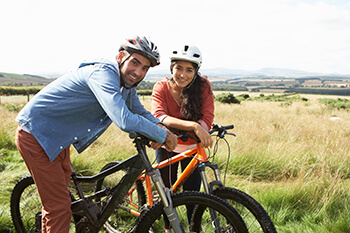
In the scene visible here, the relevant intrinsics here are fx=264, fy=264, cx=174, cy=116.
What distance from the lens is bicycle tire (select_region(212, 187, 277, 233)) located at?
2.23 metres

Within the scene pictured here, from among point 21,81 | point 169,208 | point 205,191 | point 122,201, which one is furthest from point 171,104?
point 21,81

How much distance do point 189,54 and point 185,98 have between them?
48cm

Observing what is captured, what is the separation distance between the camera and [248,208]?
230 cm

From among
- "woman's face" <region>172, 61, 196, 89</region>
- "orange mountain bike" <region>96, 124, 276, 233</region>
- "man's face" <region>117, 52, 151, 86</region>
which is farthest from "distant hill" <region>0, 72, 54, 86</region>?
"man's face" <region>117, 52, 151, 86</region>

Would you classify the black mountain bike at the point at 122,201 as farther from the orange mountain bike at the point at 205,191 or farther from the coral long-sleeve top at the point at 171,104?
the coral long-sleeve top at the point at 171,104

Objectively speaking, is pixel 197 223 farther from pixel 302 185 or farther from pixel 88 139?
pixel 302 185

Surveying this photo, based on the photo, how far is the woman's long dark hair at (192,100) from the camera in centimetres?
288

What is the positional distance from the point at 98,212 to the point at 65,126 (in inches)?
35.9

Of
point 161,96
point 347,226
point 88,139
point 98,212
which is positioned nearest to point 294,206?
point 347,226

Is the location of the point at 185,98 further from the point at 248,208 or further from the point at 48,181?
the point at 48,181

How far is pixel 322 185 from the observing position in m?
3.81

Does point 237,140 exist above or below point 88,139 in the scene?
below

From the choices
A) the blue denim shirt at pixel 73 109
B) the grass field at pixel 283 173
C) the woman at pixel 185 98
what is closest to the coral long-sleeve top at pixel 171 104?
the woman at pixel 185 98

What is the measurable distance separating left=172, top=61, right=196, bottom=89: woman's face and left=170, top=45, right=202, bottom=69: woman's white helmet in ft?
0.24
